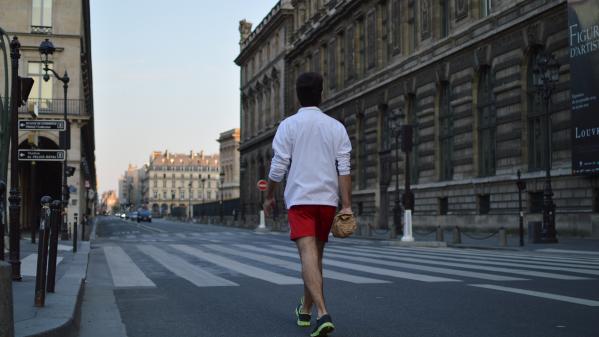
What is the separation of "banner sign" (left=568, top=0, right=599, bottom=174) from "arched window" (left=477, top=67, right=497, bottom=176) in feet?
22.0

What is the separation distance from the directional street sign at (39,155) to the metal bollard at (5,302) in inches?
391

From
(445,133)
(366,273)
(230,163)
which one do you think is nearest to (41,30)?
(445,133)

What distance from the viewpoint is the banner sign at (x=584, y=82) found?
24.8 m

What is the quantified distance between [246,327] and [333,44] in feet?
165

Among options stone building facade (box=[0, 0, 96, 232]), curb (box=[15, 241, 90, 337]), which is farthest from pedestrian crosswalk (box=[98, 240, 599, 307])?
stone building facade (box=[0, 0, 96, 232])

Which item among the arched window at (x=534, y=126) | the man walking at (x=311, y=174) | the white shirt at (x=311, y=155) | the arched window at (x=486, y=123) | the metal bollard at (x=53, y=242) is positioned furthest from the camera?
the arched window at (x=486, y=123)

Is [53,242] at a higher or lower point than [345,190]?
lower

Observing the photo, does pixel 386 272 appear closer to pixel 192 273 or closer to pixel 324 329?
pixel 192 273

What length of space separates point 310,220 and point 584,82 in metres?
21.8

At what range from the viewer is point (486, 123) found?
3344 centimetres

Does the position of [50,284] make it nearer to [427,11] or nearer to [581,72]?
[581,72]

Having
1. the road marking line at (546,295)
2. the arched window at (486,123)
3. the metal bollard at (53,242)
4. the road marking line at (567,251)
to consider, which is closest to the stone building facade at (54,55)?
the arched window at (486,123)

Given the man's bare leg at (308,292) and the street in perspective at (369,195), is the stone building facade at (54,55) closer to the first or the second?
the street in perspective at (369,195)

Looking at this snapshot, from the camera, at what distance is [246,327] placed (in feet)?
21.2
